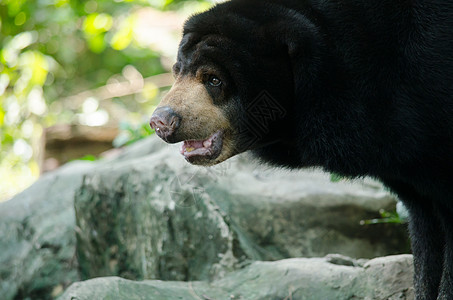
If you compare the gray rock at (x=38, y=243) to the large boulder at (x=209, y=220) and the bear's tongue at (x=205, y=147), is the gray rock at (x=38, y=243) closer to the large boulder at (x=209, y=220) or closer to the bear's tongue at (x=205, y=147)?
the large boulder at (x=209, y=220)

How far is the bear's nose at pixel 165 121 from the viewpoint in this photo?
7.81 ft

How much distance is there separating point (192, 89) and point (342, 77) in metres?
0.61

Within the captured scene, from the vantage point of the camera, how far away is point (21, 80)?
7879 millimetres

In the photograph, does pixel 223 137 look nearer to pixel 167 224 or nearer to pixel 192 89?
pixel 192 89

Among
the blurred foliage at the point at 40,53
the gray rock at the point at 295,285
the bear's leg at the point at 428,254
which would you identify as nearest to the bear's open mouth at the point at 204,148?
the gray rock at the point at 295,285

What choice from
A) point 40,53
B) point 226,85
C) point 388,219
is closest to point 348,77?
point 226,85

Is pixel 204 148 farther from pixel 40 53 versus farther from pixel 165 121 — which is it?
pixel 40 53

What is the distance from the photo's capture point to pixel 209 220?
379 cm

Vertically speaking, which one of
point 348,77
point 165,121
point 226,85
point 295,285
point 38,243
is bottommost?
point 38,243

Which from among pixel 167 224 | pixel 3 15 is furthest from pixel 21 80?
pixel 167 224

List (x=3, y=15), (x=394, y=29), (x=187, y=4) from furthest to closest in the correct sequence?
(x=187, y=4) < (x=3, y=15) < (x=394, y=29)

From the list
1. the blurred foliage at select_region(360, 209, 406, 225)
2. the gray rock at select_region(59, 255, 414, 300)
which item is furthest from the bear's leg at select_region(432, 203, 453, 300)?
the blurred foliage at select_region(360, 209, 406, 225)

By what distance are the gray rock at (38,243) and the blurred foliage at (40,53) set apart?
9.82 feet

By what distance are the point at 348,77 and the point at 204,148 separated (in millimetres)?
663
